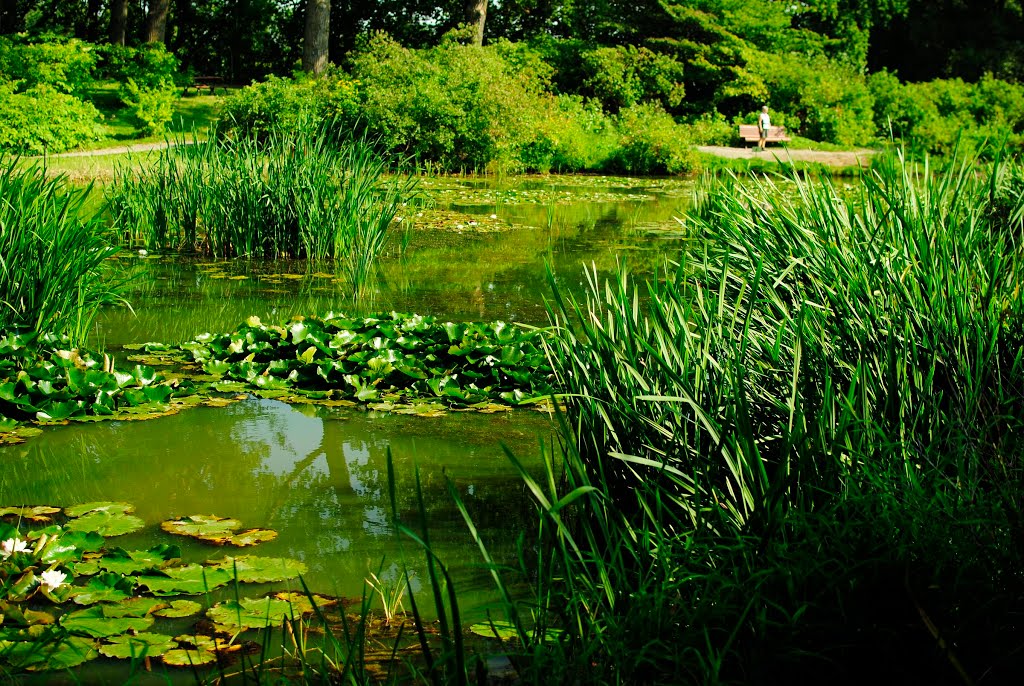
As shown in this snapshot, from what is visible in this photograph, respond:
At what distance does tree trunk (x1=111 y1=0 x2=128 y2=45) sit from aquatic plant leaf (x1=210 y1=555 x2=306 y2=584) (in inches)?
1019

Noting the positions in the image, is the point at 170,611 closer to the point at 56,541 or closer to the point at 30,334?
the point at 56,541

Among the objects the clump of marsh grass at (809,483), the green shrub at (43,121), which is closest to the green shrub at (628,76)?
the green shrub at (43,121)

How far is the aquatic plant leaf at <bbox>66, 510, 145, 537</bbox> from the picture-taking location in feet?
11.4

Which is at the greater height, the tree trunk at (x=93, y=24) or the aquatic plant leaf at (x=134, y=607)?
the tree trunk at (x=93, y=24)

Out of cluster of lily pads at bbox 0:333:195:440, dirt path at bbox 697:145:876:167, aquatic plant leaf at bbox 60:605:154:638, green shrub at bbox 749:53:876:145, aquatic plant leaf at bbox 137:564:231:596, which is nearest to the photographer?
aquatic plant leaf at bbox 60:605:154:638

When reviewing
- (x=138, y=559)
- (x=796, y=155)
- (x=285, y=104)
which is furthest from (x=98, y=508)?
(x=796, y=155)

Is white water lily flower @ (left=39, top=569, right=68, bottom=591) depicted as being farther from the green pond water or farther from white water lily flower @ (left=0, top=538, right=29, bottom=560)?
the green pond water

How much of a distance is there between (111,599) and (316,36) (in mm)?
22043

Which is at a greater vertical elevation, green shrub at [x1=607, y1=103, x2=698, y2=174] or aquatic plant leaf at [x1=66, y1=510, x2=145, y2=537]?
green shrub at [x1=607, y1=103, x2=698, y2=174]

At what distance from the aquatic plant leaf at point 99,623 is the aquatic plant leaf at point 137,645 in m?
0.04

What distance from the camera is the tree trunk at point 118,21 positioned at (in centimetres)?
2605

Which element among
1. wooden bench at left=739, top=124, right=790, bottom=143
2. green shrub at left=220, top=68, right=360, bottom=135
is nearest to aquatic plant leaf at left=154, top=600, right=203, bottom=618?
green shrub at left=220, top=68, right=360, bottom=135

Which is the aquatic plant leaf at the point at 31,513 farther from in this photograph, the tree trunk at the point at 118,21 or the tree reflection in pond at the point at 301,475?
the tree trunk at the point at 118,21

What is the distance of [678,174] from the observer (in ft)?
69.8
